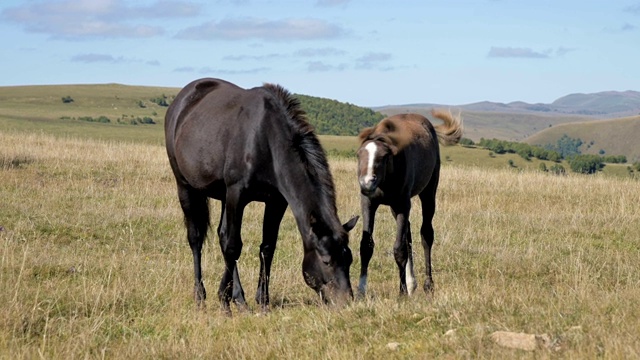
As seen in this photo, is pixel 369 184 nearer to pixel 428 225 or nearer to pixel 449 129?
pixel 428 225

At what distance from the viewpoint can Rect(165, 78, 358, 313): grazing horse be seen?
696cm

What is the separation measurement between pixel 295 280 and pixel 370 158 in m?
1.74

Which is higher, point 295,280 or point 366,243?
point 366,243

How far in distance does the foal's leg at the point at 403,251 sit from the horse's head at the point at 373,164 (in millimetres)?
579

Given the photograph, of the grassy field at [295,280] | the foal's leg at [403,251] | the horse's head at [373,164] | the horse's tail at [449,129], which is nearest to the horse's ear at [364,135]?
the horse's head at [373,164]

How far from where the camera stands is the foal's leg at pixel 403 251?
28.5 feet

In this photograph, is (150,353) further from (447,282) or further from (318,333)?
(447,282)

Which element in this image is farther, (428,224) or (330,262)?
(428,224)

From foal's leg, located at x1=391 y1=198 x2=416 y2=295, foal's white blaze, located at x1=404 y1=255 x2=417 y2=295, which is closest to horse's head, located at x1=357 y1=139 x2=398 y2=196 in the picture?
foal's leg, located at x1=391 y1=198 x2=416 y2=295

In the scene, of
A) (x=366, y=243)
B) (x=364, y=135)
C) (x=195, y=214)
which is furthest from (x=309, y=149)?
(x=195, y=214)

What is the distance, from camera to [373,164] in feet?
27.2

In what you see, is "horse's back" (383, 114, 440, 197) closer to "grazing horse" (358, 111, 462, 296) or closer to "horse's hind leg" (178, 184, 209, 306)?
"grazing horse" (358, 111, 462, 296)

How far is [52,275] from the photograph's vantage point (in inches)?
338

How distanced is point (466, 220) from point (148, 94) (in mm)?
119217
